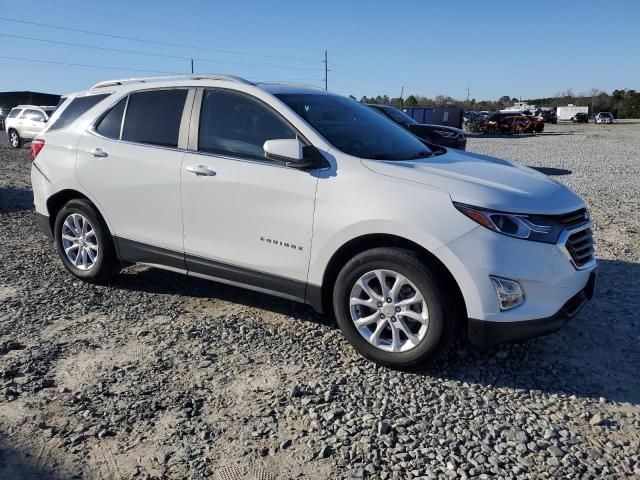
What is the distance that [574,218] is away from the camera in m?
3.57

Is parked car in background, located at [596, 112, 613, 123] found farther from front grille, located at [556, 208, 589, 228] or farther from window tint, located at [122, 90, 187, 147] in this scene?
window tint, located at [122, 90, 187, 147]

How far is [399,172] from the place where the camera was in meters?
3.53

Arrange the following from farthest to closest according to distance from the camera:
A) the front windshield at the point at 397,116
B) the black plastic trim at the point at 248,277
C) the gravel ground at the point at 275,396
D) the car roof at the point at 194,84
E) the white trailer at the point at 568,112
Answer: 1. the white trailer at the point at 568,112
2. the front windshield at the point at 397,116
3. the car roof at the point at 194,84
4. the black plastic trim at the point at 248,277
5. the gravel ground at the point at 275,396

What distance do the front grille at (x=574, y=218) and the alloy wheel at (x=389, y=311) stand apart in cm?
101

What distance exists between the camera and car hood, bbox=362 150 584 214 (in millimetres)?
Result: 3309

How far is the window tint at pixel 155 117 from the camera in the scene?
4406 millimetres

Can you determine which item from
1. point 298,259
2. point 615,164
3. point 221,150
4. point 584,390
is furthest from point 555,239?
point 615,164

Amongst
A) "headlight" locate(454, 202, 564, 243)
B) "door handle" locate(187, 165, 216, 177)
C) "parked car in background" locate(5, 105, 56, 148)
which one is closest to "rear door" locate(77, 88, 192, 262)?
"door handle" locate(187, 165, 216, 177)

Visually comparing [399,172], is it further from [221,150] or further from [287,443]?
[287,443]

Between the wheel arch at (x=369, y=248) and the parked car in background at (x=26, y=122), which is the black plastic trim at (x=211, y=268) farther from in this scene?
the parked car in background at (x=26, y=122)

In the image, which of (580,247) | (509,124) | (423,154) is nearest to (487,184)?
(580,247)

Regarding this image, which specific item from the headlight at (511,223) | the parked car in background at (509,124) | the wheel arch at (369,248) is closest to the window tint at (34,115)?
the wheel arch at (369,248)

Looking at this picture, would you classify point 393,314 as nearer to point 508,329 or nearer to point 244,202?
point 508,329

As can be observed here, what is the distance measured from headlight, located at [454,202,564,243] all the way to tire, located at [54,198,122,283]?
315 centimetres
